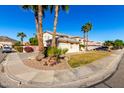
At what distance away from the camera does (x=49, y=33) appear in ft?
141

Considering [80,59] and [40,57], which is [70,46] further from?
[40,57]

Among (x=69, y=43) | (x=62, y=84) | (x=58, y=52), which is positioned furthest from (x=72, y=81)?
(x=69, y=43)

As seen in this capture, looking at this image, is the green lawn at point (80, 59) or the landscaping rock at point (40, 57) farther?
the landscaping rock at point (40, 57)

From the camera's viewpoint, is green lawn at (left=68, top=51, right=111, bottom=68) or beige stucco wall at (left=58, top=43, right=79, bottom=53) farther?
beige stucco wall at (left=58, top=43, right=79, bottom=53)

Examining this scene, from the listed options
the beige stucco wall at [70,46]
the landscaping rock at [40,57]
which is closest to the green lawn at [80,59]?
the landscaping rock at [40,57]

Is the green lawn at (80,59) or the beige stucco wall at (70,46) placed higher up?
the beige stucco wall at (70,46)

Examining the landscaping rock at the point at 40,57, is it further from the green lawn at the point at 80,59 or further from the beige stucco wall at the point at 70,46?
the beige stucco wall at the point at 70,46

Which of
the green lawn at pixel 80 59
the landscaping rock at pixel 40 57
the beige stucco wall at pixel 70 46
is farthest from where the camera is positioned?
the beige stucco wall at pixel 70 46

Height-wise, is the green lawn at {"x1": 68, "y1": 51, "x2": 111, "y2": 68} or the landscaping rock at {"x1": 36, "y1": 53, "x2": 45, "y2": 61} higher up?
the landscaping rock at {"x1": 36, "y1": 53, "x2": 45, "y2": 61}

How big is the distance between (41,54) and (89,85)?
789cm

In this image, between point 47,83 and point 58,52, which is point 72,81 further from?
point 58,52

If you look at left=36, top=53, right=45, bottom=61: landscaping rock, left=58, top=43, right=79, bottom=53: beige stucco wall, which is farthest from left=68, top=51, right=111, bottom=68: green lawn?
left=58, top=43, right=79, bottom=53: beige stucco wall

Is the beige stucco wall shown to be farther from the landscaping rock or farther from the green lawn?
the landscaping rock

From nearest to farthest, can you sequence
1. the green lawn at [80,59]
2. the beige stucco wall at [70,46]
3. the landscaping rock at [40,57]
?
the green lawn at [80,59], the landscaping rock at [40,57], the beige stucco wall at [70,46]
